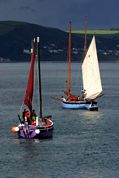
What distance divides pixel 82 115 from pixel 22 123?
122 feet

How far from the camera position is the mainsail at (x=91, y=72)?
5620 inches

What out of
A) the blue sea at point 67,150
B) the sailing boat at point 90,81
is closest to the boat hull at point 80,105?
the sailing boat at point 90,81

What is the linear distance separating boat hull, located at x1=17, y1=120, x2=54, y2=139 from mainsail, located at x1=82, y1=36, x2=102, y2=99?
44.7 m

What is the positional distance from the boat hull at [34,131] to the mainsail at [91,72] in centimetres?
4469

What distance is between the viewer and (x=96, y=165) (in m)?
82.6

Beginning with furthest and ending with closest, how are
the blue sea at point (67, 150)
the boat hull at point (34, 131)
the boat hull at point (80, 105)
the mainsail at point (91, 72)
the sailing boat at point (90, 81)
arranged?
the mainsail at point (91, 72), the sailing boat at point (90, 81), the boat hull at point (80, 105), the boat hull at point (34, 131), the blue sea at point (67, 150)

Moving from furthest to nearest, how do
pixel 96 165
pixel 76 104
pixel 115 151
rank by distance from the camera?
pixel 76 104, pixel 115 151, pixel 96 165

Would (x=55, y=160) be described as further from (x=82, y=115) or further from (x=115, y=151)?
(x=82, y=115)

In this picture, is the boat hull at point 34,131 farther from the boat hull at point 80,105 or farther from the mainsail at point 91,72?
the mainsail at point 91,72

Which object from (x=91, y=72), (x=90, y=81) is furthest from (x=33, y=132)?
(x=91, y=72)

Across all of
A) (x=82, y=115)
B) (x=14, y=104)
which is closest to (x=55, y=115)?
(x=82, y=115)

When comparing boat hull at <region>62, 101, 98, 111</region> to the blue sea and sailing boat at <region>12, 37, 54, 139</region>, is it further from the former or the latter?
sailing boat at <region>12, 37, 54, 139</region>

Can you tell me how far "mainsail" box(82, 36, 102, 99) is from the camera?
142750 mm

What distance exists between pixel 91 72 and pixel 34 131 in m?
48.7
